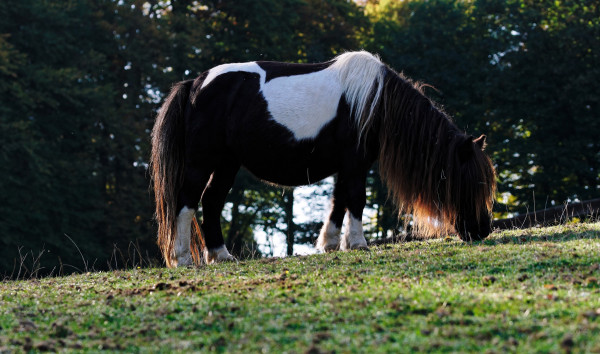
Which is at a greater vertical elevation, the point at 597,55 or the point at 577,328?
the point at 597,55

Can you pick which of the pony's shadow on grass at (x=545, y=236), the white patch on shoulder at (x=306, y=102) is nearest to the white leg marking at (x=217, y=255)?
the white patch on shoulder at (x=306, y=102)

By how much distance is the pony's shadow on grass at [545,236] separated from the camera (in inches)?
362

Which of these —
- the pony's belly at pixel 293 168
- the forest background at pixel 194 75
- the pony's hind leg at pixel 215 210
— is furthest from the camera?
the forest background at pixel 194 75

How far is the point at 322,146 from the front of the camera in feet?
32.5

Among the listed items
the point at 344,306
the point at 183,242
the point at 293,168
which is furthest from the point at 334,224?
the point at 344,306

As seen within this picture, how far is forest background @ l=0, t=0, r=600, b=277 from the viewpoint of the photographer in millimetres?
25812

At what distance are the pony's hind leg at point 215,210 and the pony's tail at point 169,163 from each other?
0.22 m

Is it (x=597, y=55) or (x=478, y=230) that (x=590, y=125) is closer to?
(x=597, y=55)

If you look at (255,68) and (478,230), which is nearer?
(478,230)

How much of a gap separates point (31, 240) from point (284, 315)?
2141cm

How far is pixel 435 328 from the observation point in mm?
4984

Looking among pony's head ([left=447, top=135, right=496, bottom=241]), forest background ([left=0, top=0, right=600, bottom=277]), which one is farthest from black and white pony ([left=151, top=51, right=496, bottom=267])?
forest background ([left=0, top=0, right=600, bottom=277])

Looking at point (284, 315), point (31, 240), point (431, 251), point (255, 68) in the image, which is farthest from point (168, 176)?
point (31, 240)

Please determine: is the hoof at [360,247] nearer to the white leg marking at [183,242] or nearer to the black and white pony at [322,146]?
the black and white pony at [322,146]
